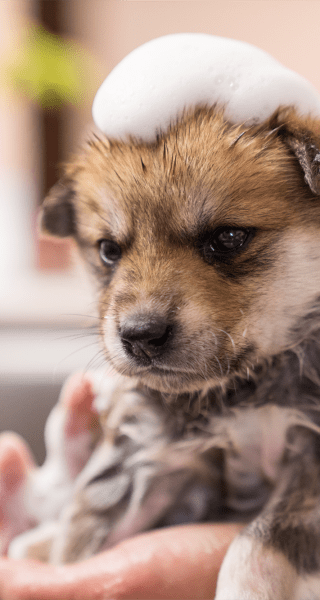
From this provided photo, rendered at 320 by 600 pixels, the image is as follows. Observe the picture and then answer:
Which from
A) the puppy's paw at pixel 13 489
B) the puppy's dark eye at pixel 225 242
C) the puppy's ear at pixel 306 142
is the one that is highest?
the puppy's ear at pixel 306 142

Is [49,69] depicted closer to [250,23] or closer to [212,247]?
[250,23]

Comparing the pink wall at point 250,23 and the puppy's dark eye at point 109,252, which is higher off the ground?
the pink wall at point 250,23

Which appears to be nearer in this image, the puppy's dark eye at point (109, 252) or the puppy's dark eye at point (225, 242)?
the puppy's dark eye at point (225, 242)

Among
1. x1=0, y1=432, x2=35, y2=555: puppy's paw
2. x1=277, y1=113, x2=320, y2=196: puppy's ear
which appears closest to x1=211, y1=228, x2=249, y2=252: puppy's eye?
x1=277, y1=113, x2=320, y2=196: puppy's ear

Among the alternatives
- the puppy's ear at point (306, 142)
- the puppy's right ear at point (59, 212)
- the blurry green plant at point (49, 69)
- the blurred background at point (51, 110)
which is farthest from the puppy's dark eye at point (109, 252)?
the blurry green plant at point (49, 69)

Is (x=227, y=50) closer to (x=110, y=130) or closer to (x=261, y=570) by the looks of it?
(x=110, y=130)

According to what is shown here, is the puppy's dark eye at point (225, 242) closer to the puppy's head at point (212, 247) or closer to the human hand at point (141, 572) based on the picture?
the puppy's head at point (212, 247)

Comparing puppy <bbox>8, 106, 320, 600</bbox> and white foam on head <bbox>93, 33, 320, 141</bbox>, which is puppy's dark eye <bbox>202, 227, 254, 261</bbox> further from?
white foam on head <bbox>93, 33, 320, 141</bbox>

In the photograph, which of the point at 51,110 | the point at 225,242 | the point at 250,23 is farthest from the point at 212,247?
the point at 51,110

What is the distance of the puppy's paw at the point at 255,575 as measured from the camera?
2.50ft

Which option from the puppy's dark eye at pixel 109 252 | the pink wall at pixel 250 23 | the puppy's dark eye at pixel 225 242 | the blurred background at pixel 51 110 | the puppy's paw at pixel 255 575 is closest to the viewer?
the puppy's paw at pixel 255 575

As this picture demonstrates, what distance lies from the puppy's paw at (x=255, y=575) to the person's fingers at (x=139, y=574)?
51 millimetres

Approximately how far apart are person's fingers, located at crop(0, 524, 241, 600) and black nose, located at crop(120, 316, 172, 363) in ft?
1.13

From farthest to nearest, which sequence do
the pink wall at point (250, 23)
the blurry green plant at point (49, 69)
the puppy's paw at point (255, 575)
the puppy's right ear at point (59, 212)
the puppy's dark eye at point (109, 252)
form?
the blurry green plant at point (49, 69), the pink wall at point (250, 23), the puppy's right ear at point (59, 212), the puppy's dark eye at point (109, 252), the puppy's paw at point (255, 575)
